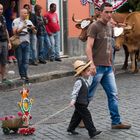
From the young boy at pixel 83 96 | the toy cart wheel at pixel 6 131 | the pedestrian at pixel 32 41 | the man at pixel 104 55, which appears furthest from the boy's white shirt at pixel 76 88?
the pedestrian at pixel 32 41

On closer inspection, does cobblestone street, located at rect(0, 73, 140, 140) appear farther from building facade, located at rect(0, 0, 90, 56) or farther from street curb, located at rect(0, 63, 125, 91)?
building facade, located at rect(0, 0, 90, 56)

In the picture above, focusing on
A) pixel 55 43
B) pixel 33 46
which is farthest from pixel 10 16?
pixel 55 43

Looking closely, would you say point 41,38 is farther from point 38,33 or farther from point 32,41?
point 32,41

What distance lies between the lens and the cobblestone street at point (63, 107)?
8.59 meters

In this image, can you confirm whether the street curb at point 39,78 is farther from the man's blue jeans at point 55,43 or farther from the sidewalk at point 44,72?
the man's blue jeans at point 55,43

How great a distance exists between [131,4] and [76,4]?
423 centimetres

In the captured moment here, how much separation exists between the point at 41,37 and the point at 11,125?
936 cm

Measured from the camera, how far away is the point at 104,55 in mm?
8805

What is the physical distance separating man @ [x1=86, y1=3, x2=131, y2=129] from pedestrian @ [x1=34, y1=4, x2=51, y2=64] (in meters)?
8.70

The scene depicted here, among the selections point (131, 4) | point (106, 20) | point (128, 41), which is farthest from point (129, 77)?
point (131, 4)

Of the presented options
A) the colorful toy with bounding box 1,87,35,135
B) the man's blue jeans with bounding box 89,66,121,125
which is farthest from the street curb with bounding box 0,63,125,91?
the man's blue jeans with bounding box 89,66,121,125

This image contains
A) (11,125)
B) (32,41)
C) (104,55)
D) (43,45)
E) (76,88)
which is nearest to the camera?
(76,88)

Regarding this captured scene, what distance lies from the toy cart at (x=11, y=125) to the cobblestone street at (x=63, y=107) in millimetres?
98

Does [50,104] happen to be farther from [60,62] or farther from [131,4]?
[131,4]
